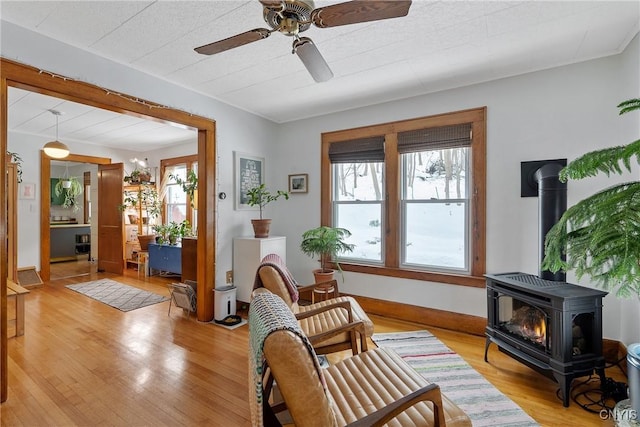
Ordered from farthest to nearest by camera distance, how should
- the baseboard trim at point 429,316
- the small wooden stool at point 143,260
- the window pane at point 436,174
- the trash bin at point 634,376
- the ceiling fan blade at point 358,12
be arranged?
1. the small wooden stool at point 143,260
2. the window pane at point 436,174
3. the baseboard trim at point 429,316
4. the trash bin at point 634,376
5. the ceiling fan blade at point 358,12

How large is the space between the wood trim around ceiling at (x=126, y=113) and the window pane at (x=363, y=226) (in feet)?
5.48

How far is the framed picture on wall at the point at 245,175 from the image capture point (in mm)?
3816

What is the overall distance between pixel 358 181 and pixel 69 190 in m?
8.00

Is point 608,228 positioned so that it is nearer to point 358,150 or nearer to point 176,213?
point 358,150

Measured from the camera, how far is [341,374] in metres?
1.57

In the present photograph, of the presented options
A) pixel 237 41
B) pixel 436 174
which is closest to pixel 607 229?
pixel 237 41

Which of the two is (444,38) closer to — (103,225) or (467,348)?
(467,348)

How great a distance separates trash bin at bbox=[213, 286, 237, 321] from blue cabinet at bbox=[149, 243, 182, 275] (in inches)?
82.8

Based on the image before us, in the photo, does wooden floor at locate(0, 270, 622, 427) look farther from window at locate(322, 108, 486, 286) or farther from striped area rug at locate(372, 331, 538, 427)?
window at locate(322, 108, 486, 286)

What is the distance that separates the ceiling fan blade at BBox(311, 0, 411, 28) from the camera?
131 centimetres

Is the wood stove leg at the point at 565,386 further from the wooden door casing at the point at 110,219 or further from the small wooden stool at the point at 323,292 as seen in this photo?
the wooden door casing at the point at 110,219

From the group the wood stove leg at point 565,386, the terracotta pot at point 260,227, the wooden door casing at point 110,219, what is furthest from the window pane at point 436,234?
the wooden door casing at point 110,219

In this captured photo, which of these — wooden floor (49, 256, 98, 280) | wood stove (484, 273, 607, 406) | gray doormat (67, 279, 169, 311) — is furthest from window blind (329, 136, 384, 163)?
wooden floor (49, 256, 98, 280)

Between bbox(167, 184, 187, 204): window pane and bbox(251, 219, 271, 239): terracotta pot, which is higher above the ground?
bbox(167, 184, 187, 204): window pane
